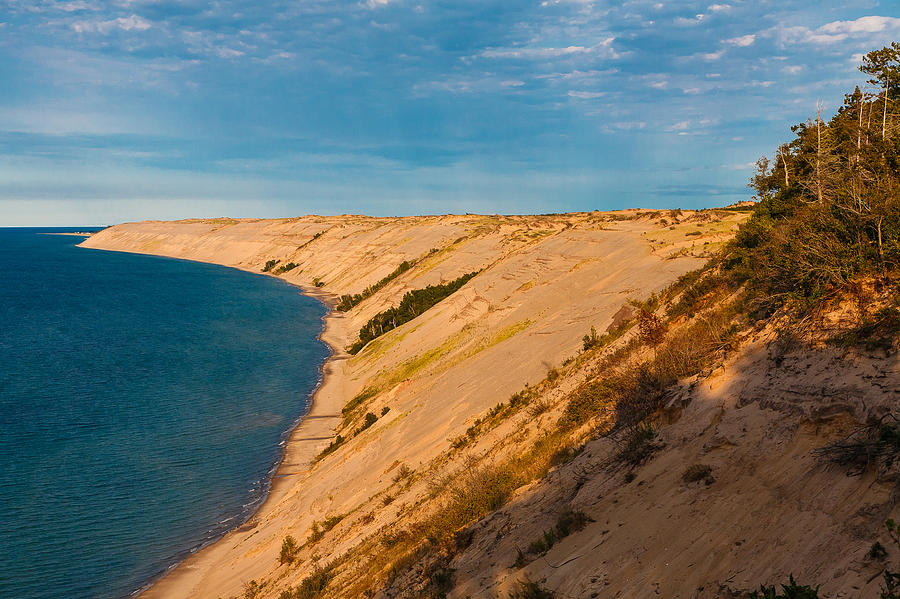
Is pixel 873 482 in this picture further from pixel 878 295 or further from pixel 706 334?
pixel 706 334

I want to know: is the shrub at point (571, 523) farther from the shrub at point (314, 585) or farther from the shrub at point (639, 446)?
the shrub at point (314, 585)

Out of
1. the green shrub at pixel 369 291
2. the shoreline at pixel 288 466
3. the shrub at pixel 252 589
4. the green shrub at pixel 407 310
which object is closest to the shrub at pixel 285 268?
the green shrub at pixel 369 291

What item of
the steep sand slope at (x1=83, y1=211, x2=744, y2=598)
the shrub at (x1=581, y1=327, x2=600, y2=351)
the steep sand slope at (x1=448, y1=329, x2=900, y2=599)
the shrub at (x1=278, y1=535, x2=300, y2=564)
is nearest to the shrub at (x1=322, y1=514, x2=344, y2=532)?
the steep sand slope at (x1=83, y1=211, x2=744, y2=598)

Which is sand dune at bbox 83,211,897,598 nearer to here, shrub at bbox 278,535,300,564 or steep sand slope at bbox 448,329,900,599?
steep sand slope at bbox 448,329,900,599

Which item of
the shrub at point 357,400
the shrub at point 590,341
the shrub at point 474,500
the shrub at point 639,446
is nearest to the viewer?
the shrub at point 639,446

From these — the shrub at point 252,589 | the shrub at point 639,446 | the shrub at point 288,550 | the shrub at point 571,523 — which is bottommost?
the shrub at point 252,589

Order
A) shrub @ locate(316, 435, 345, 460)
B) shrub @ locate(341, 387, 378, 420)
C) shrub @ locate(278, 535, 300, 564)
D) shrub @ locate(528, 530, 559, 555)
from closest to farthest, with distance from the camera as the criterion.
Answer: shrub @ locate(528, 530, 559, 555) → shrub @ locate(278, 535, 300, 564) → shrub @ locate(316, 435, 345, 460) → shrub @ locate(341, 387, 378, 420)

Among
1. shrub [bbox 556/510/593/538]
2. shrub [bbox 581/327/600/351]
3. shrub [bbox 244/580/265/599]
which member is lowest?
shrub [bbox 244/580/265/599]
